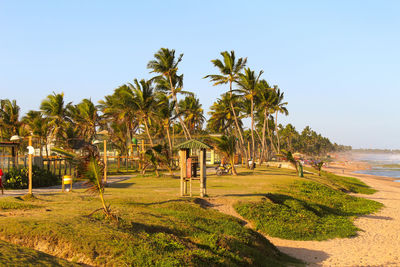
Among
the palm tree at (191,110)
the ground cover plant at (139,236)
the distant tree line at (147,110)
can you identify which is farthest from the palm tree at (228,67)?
the ground cover plant at (139,236)

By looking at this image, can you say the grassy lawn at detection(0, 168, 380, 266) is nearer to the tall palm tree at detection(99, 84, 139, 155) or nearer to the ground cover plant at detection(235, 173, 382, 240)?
the ground cover plant at detection(235, 173, 382, 240)

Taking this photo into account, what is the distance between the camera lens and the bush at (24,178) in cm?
1902

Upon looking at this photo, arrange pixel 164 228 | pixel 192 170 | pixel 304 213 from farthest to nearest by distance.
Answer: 1. pixel 192 170
2. pixel 304 213
3. pixel 164 228

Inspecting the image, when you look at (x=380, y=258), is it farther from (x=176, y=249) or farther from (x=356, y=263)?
(x=176, y=249)

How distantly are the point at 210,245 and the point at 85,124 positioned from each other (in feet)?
143

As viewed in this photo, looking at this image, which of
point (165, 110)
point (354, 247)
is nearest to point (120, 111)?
point (165, 110)

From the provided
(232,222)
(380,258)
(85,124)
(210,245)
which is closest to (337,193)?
(380,258)

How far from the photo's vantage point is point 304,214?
15875mm

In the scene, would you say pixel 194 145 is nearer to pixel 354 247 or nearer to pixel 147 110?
pixel 354 247

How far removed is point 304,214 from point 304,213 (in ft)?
0.48

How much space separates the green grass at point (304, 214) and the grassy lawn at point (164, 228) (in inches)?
1.7

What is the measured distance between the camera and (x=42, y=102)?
133 feet

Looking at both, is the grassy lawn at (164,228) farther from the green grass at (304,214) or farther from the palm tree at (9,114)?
the palm tree at (9,114)

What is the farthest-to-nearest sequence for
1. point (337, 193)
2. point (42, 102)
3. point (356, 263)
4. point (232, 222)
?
point (42, 102) → point (337, 193) → point (232, 222) → point (356, 263)
